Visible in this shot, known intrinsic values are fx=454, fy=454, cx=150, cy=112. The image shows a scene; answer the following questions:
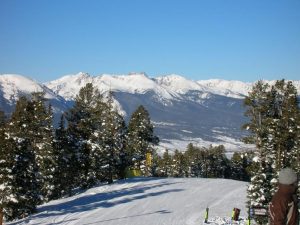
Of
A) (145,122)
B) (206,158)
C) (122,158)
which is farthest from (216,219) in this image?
(206,158)

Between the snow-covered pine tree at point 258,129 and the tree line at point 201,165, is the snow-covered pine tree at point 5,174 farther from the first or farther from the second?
the tree line at point 201,165

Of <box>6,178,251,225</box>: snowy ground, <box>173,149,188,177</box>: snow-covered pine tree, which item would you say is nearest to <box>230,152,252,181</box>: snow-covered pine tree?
<box>173,149,188,177</box>: snow-covered pine tree

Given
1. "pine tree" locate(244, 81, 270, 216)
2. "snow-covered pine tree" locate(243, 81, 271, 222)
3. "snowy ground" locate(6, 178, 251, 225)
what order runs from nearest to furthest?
"snow-covered pine tree" locate(243, 81, 271, 222) < "pine tree" locate(244, 81, 270, 216) < "snowy ground" locate(6, 178, 251, 225)

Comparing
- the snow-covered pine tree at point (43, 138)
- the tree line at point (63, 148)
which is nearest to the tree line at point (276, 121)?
the tree line at point (63, 148)

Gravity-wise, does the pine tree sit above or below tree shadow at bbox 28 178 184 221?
above

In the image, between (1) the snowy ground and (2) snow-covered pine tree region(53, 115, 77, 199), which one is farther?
(2) snow-covered pine tree region(53, 115, 77, 199)

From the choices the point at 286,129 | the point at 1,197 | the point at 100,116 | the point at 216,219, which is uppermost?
the point at 100,116

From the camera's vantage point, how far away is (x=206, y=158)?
10431 centimetres

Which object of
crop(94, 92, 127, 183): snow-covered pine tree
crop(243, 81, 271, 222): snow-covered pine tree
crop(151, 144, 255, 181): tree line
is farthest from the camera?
crop(151, 144, 255, 181): tree line

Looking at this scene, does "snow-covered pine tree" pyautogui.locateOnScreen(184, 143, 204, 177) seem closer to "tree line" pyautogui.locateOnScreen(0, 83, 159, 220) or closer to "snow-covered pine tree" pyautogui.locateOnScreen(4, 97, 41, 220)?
"tree line" pyautogui.locateOnScreen(0, 83, 159, 220)

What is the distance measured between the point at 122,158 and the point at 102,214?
26.5 metres

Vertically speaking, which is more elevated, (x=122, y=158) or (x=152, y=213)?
(x=122, y=158)

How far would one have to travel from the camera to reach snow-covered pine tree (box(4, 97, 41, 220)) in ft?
125

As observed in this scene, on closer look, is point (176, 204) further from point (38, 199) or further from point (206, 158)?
point (206, 158)
